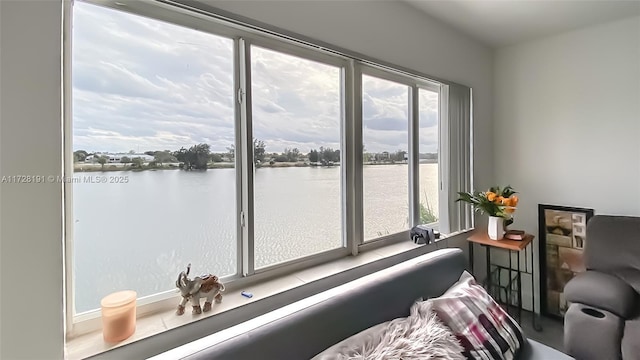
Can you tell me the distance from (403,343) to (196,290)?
0.83 metres

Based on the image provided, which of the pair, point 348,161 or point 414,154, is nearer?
point 348,161

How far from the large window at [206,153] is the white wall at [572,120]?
1615 mm

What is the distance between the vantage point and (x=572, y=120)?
2465 mm

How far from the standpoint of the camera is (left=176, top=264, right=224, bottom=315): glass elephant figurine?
3.82 ft

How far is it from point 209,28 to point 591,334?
8.36 feet

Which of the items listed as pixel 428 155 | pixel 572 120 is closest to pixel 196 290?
pixel 428 155

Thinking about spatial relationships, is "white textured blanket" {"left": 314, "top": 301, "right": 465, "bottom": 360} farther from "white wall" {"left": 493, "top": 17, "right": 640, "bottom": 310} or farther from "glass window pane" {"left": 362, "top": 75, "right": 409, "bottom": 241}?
"white wall" {"left": 493, "top": 17, "right": 640, "bottom": 310}

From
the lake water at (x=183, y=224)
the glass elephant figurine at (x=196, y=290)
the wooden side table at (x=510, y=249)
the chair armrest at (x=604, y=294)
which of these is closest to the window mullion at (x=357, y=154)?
the lake water at (x=183, y=224)

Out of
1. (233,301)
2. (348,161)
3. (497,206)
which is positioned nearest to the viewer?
(233,301)

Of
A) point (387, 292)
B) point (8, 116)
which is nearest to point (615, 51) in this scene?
point (387, 292)

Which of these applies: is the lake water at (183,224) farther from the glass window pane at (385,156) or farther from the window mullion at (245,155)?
the glass window pane at (385,156)

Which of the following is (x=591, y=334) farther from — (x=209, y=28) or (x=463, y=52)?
(x=209, y=28)

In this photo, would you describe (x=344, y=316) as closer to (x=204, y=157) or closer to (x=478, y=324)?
(x=478, y=324)

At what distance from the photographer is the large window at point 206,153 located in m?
1.08
